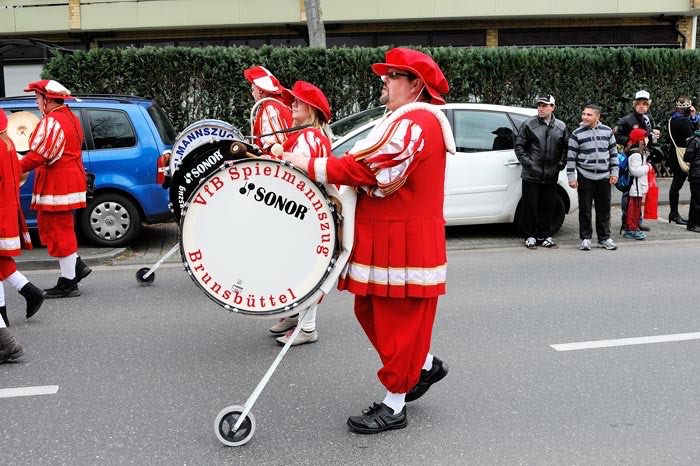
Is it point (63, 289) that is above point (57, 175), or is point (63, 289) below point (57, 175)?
below

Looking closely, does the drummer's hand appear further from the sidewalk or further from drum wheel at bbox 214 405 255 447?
the sidewalk

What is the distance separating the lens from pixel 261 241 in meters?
3.77

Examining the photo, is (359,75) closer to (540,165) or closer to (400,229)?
(540,165)

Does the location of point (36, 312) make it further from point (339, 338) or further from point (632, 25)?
point (632, 25)

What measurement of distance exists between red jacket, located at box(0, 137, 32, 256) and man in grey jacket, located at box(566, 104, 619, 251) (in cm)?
640

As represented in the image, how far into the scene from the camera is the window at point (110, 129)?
9.35 meters

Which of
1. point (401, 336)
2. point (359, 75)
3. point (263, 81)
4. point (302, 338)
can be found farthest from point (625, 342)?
point (359, 75)

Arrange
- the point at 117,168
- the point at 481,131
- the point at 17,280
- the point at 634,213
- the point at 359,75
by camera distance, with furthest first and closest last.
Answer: the point at 359,75, the point at 634,213, the point at 481,131, the point at 117,168, the point at 17,280

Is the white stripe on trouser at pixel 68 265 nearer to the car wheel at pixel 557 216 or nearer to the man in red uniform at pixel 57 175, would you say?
the man in red uniform at pixel 57 175

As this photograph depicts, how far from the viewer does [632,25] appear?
837 inches

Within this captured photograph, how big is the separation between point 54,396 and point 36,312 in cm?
197

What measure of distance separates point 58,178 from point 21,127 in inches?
81.1

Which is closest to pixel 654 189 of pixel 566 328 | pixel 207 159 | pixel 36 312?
pixel 566 328

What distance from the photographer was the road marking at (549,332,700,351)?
561cm
